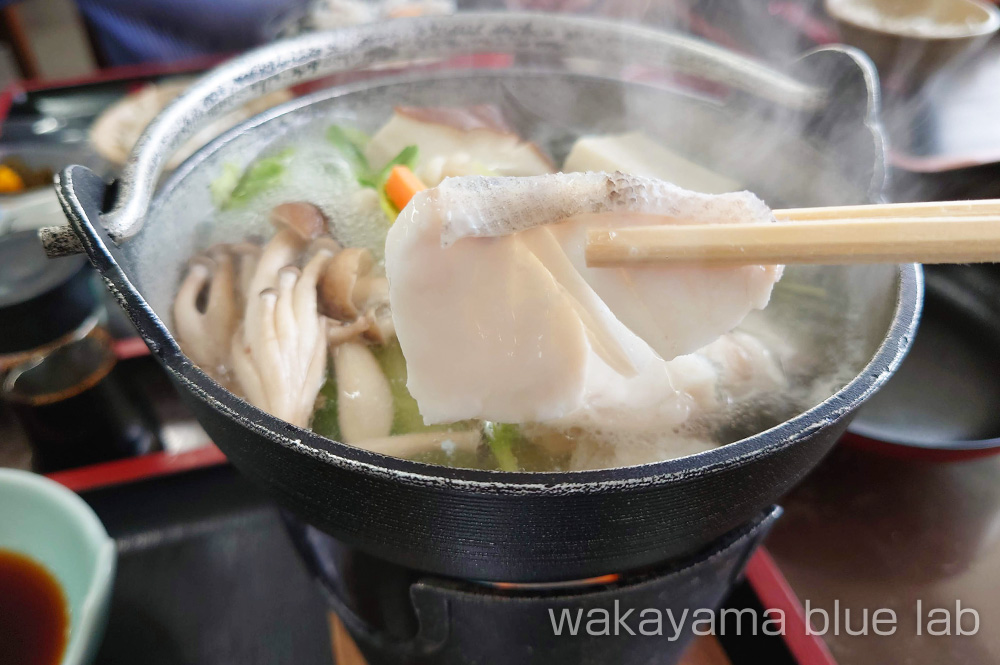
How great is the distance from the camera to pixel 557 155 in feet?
5.96

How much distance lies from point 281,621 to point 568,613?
938 millimetres

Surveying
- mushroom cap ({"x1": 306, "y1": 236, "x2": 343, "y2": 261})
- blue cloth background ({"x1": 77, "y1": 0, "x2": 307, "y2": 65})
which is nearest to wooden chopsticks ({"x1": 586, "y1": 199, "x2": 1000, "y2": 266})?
mushroom cap ({"x1": 306, "y1": 236, "x2": 343, "y2": 261})

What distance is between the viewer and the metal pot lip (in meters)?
0.74

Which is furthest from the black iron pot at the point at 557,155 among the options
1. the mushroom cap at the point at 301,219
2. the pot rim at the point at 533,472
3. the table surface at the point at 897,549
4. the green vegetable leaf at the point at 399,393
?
the table surface at the point at 897,549

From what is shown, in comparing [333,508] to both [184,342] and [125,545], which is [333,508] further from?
[125,545]

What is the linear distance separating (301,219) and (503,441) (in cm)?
73

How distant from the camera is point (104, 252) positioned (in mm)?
874

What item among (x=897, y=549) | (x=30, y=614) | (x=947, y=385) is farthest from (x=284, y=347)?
(x=947, y=385)

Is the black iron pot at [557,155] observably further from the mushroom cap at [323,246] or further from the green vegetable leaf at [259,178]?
the mushroom cap at [323,246]

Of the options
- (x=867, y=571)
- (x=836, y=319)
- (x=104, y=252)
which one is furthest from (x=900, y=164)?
(x=104, y=252)

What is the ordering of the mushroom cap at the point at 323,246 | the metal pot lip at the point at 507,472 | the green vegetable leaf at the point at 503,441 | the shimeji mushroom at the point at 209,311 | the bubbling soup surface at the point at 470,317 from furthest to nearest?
the mushroom cap at the point at 323,246 → the shimeji mushroom at the point at 209,311 → the green vegetable leaf at the point at 503,441 → the bubbling soup surface at the point at 470,317 → the metal pot lip at the point at 507,472

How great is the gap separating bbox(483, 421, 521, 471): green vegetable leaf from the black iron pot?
19 cm

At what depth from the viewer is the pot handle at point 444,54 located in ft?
4.15

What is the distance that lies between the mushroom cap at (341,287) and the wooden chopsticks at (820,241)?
0.62 meters
